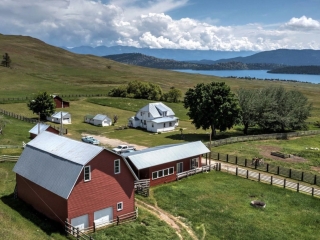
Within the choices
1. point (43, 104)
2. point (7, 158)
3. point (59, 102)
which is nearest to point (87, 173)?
point (7, 158)

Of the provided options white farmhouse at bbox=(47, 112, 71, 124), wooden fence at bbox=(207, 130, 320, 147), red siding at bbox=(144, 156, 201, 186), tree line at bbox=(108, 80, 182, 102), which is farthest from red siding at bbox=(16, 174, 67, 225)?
tree line at bbox=(108, 80, 182, 102)

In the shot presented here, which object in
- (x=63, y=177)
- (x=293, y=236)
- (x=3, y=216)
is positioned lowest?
(x=293, y=236)

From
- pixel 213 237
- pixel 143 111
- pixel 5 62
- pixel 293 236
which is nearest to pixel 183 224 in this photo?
pixel 213 237

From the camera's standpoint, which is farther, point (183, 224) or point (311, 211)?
point (311, 211)

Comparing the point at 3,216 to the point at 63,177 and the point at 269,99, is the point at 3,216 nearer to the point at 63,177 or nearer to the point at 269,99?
the point at 63,177

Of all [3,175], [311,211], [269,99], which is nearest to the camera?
[311,211]

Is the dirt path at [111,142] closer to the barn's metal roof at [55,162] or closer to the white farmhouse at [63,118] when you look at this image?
the white farmhouse at [63,118]

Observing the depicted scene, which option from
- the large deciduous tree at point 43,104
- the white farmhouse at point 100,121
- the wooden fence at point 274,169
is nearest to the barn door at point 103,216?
the wooden fence at point 274,169
